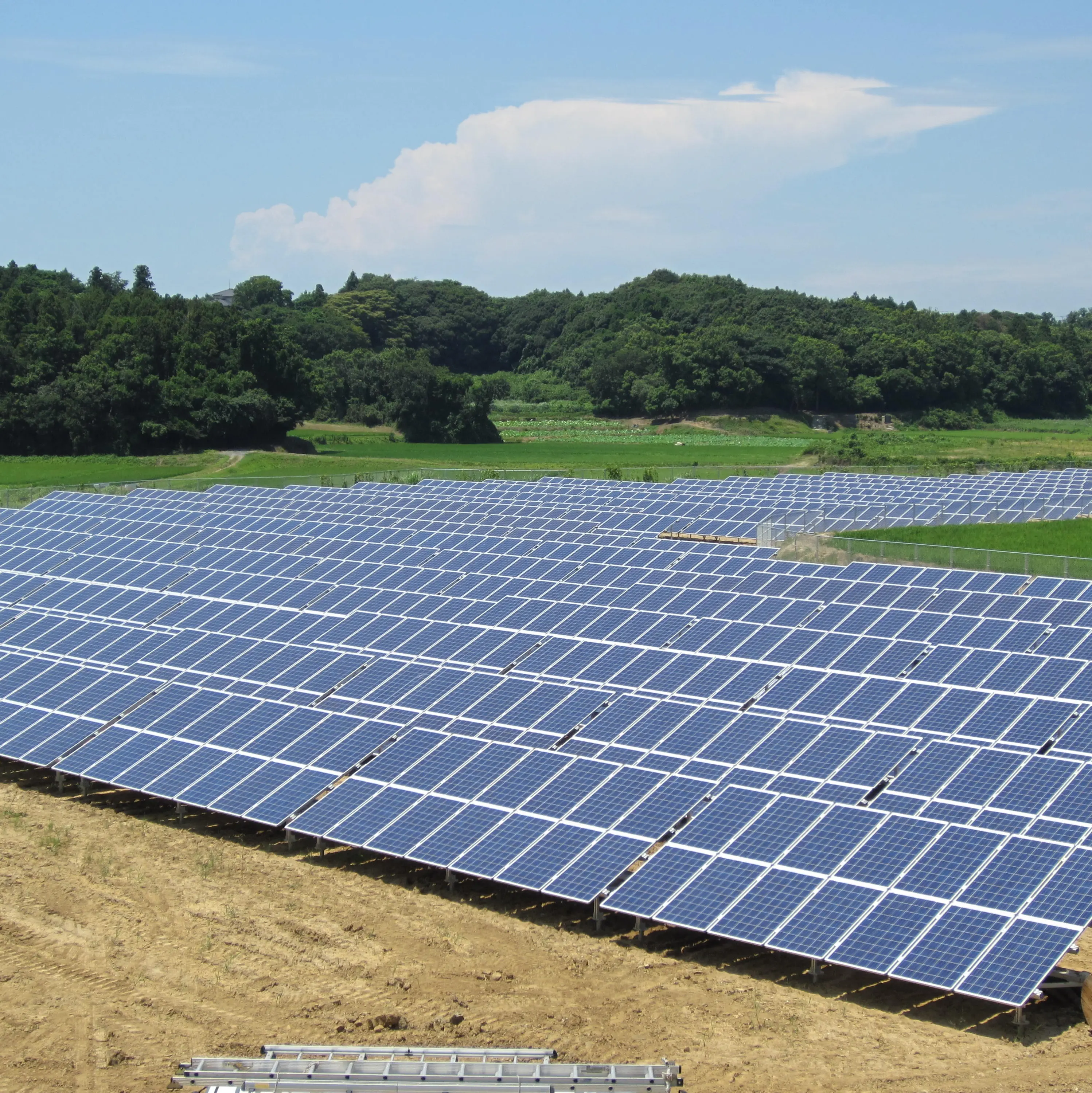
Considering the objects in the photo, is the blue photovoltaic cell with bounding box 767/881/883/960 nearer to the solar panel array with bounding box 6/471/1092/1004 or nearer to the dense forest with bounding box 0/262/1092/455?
the solar panel array with bounding box 6/471/1092/1004

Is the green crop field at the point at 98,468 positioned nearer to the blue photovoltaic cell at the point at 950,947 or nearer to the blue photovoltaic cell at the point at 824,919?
the blue photovoltaic cell at the point at 824,919

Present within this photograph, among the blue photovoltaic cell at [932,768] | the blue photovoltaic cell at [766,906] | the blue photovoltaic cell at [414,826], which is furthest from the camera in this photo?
the blue photovoltaic cell at [414,826]

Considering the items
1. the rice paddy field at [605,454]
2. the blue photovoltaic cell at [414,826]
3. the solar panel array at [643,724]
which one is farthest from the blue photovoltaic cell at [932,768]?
the rice paddy field at [605,454]

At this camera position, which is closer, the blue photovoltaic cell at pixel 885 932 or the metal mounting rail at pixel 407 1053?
the metal mounting rail at pixel 407 1053

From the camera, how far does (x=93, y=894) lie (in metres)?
22.3

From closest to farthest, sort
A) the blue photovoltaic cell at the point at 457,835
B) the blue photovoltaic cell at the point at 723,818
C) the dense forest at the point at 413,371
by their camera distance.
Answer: the blue photovoltaic cell at the point at 723,818
the blue photovoltaic cell at the point at 457,835
the dense forest at the point at 413,371

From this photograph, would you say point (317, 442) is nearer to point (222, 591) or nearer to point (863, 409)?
point (863, 409)

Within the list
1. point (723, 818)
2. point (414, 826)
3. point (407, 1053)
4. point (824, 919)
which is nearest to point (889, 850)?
point (824, 919)

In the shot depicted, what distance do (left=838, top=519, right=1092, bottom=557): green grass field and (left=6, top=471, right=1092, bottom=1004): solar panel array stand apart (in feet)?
30.0

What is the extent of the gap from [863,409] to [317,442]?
74469 mm

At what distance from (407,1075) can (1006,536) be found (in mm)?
37061

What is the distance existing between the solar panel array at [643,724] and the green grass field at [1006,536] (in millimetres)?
9136

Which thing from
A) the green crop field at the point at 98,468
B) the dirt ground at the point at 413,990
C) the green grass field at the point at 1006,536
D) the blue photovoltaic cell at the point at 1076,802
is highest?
the green crop field at the point at 98,468

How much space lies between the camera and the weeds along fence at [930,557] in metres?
33.8
